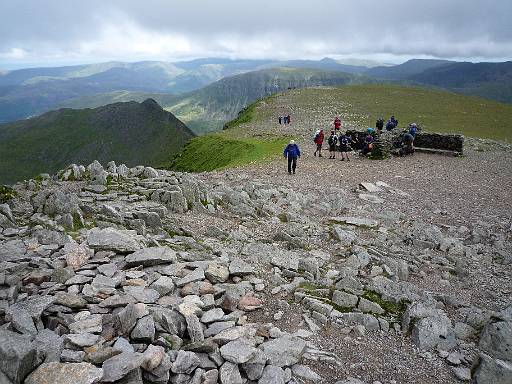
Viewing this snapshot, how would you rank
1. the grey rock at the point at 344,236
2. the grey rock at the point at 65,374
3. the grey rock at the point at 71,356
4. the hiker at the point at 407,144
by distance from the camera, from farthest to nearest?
1. the hiker at the point at 407,144
2. the grey rock at the point at 344,236
3. the grey rock at the point at 71,356
4. the grey rock at the point at 65,374

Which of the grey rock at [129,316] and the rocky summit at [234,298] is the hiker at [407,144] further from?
the grey rock at [129,316]

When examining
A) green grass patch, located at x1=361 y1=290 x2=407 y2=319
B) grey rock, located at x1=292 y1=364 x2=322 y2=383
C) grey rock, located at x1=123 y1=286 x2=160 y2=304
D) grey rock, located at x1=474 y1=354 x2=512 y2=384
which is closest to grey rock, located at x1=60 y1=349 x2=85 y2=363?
grey rock, located at x1=123 y1=286 x2=160 y2=304

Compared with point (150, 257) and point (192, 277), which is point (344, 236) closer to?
point (192, 277)

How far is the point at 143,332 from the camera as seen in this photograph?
8.22 metres

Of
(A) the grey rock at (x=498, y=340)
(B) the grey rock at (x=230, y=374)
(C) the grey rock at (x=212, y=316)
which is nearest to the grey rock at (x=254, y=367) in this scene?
(B) the grey rock at (x=230, y=374)

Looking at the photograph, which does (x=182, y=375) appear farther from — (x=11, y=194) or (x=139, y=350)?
(x=11, y=194)

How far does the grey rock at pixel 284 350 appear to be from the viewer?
340 inches

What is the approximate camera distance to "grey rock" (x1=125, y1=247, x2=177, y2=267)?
11344 millimetres

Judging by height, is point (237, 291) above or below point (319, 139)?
below

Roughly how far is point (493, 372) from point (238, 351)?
19.1 ft

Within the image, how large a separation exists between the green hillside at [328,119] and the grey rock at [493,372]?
31.4 metres

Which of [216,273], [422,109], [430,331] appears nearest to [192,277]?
[216,273]

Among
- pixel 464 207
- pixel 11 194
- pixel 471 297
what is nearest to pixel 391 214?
pixel 464 207

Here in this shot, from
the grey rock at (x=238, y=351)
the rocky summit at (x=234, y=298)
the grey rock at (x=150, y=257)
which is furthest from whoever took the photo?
the grey rock at (x=150, y=257)
